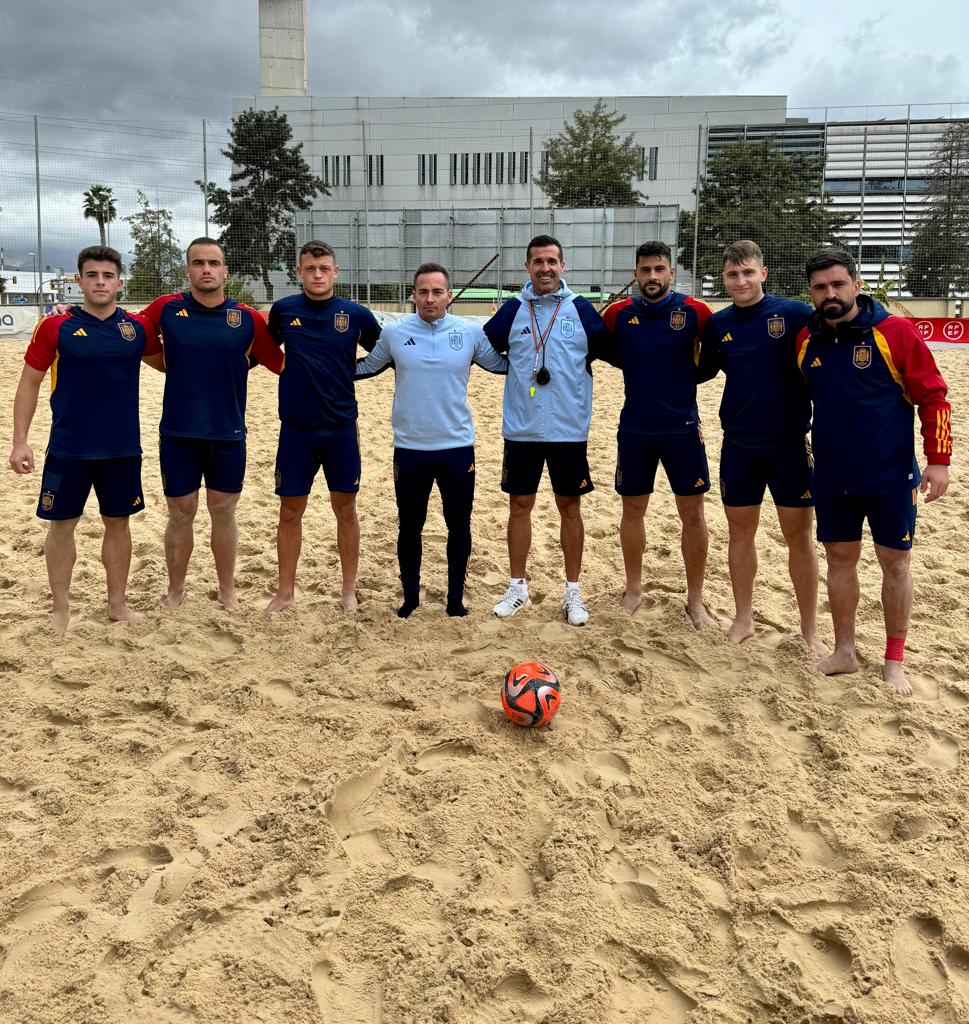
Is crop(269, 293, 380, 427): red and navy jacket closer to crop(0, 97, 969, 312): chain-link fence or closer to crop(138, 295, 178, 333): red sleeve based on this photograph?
crop(138, 295, 178, 333): red sleeve

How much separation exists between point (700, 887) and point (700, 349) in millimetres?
A: 2486

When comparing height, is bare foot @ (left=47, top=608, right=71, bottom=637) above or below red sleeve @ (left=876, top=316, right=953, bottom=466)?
below

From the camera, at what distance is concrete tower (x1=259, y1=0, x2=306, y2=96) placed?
3131 centimetres

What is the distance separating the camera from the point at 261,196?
52.3ft

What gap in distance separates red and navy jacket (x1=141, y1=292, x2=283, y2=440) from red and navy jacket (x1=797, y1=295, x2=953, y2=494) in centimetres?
266

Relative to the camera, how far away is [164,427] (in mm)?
4086

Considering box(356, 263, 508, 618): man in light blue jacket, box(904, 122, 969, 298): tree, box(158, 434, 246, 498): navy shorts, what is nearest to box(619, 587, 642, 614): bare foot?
box(356, 263, 508, 618): man in light blue jacket

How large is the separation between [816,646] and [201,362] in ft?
10.6

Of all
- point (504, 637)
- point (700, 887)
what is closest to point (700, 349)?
point (504, 637)

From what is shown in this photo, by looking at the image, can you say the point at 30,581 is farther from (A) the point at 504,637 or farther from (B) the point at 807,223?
(B) the point at 807,223

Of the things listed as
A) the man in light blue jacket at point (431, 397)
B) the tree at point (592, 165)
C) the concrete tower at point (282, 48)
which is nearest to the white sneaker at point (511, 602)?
the man in light blue jacket at point (431, 397)

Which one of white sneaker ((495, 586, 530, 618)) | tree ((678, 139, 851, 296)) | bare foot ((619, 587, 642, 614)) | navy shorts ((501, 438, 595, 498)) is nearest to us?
navy shorts ((501, 438, 595, 498))

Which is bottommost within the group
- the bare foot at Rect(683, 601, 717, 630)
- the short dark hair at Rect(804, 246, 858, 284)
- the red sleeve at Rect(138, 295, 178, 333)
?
the bare foot at Rect(683, 601, 717, 630)

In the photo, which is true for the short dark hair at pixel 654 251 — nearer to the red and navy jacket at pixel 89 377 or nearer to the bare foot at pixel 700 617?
the bare foot at pixel 700 617
